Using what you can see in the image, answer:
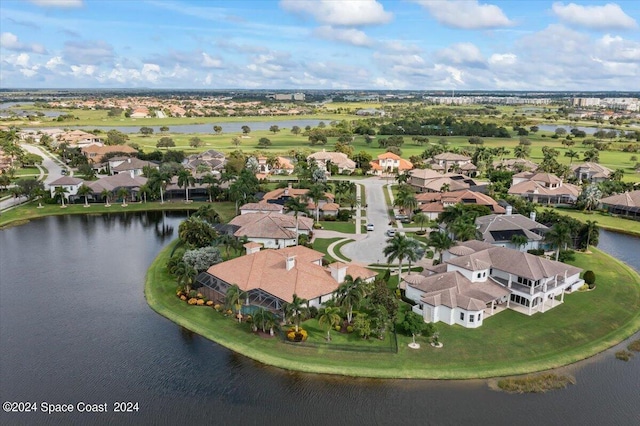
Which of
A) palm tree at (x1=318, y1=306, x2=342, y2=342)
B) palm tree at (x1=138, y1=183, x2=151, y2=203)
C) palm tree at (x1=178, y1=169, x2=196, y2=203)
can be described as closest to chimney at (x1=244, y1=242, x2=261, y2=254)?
palm tree at (x1=318, y1=306, x2=342, y2=342)

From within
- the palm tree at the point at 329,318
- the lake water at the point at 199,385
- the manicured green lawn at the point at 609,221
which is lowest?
the lake water at the point at 199,385

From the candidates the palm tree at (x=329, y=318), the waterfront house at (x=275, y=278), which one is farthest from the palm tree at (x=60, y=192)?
the palm tree at (x=329, y=318)

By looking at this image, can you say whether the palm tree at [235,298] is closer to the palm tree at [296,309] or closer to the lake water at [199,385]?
the lake water at [199,385]

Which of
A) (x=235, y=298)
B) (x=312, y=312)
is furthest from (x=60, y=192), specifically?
(x=312, y=312)

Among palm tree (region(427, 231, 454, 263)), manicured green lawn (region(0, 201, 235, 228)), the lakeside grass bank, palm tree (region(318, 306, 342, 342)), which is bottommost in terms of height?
the lakeside grass bank

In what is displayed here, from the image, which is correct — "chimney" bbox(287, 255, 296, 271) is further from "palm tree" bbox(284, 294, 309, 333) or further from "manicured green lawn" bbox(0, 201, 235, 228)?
"manicured green lawn" bbox(0, 201, 235, 228)

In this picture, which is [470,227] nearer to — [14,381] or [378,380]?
[378,380]
